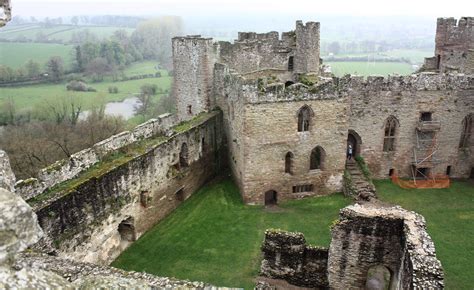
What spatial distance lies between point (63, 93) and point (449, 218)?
4776cm

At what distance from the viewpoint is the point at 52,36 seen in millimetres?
114875

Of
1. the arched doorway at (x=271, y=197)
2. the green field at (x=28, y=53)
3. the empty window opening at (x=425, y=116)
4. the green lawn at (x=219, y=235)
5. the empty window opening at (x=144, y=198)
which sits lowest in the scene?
the green lawn at (x=219, y=235)

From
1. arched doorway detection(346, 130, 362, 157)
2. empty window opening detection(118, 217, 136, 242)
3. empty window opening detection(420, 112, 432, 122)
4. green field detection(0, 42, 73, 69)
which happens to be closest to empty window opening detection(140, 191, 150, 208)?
empty window opening detection(118, 217, 136, 242)

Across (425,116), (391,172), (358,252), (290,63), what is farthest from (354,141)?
(358,252)

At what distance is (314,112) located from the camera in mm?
20141

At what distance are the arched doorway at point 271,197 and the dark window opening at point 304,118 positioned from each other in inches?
131

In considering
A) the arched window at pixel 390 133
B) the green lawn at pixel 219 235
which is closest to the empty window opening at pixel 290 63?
the arched window at pixel 390 133

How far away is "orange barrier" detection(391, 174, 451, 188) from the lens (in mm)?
22922

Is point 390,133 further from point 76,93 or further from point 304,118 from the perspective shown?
point 76,93

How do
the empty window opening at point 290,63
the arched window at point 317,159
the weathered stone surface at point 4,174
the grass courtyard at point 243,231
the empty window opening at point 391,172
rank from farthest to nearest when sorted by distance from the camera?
the empty window opening at point 290,63 < the empty window opening at point 391,172 < the arched window at point 317,159 < the grass courtyard at point 243,231 < the weathered stone surface at point 4,174

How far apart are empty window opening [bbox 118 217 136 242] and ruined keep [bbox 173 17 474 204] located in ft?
17.7

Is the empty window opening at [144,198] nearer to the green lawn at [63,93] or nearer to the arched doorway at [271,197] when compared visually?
the arched doorway at [271,197]

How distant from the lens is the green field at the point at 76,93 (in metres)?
49.4

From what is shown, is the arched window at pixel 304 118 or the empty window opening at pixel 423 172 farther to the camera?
the empty window opening at pixel 423 172
